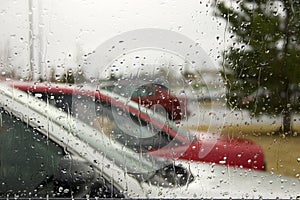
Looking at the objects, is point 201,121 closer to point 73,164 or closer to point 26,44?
point 73,164

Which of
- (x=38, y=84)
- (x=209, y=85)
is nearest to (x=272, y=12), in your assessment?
(x=209, y=85)

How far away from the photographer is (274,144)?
2439 mm

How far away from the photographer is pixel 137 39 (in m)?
2.37

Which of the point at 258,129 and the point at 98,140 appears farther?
the point at 258,129

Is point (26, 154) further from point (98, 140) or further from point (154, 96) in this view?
point (154, 96)

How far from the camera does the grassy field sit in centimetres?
A: 241

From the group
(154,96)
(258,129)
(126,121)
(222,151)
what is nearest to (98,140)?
(126,121)

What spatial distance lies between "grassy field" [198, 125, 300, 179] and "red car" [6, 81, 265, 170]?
33 mm

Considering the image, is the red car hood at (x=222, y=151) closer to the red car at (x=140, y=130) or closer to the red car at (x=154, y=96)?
the red car at (x=140, y=130)

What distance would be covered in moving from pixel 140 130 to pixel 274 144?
2.12 ft

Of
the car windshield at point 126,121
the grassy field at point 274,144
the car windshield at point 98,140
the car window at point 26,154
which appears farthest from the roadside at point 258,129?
the car window at point 26,154

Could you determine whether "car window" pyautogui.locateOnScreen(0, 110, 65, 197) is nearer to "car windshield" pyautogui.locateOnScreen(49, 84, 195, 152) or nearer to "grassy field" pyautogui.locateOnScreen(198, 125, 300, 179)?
"car windshield" pyautogui.locateOnScreen(49, 84, 195, 152)

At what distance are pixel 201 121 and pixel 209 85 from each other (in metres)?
0.17

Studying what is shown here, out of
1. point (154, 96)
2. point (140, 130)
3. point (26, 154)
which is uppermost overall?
point (154, 96)
